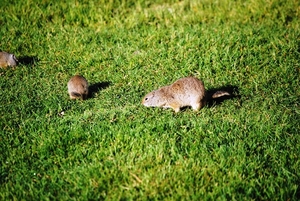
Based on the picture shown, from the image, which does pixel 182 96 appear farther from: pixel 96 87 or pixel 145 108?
pixel 96 87

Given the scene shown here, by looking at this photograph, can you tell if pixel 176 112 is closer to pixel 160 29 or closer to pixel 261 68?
pixel 261 68

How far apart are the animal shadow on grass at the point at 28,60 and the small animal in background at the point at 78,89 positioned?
172cm

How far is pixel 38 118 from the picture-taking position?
197 inches

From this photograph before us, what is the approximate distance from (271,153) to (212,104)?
4.48 feet

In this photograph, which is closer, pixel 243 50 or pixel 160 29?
pixel 243 50

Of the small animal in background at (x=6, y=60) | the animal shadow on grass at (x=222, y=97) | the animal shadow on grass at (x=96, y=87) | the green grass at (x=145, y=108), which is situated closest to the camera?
the green grass at (x=145, y=108)

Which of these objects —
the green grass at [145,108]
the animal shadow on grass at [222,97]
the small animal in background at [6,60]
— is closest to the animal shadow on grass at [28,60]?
the green grass at [145,108]

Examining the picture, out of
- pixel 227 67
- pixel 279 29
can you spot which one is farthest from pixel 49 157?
pixel 279 29

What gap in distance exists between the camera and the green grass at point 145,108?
153 inches

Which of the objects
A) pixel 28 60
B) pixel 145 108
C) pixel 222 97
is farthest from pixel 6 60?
pixel 222 97

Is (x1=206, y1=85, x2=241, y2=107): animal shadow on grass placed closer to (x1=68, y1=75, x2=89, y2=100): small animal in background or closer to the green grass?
the green grass

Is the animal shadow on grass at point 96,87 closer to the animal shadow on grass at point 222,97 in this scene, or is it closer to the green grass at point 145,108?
the green grass at point 145,108

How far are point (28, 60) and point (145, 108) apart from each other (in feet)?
9.87

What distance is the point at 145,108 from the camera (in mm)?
5242
